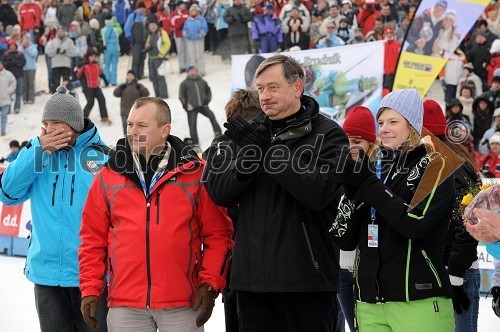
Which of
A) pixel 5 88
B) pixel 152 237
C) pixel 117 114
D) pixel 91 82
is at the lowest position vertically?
pixel 117 114

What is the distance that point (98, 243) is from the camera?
407cm

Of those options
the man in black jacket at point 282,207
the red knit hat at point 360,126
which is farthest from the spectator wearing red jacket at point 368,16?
the man in black jacket at point 282,207

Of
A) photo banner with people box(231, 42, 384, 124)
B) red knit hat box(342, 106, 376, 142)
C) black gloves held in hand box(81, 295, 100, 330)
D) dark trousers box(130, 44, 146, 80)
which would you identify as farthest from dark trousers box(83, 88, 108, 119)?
black gloves held in hand box(81, 295, 100, 330)

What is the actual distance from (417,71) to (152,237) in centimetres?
954

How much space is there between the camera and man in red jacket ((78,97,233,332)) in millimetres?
3924

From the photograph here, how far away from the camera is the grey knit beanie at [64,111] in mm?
4625

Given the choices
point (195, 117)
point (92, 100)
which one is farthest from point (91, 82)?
point (195, 117)

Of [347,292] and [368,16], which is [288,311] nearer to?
[347,292]

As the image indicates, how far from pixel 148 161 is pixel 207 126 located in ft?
53.2

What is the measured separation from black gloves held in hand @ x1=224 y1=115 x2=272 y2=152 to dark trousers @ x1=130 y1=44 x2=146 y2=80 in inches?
756

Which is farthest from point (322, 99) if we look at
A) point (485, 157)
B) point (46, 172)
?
point (46, 172)

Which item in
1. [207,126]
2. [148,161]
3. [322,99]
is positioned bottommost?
[207,126]

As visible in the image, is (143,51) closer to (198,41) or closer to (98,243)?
(198,41)

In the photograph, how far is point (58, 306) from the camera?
179 inches
